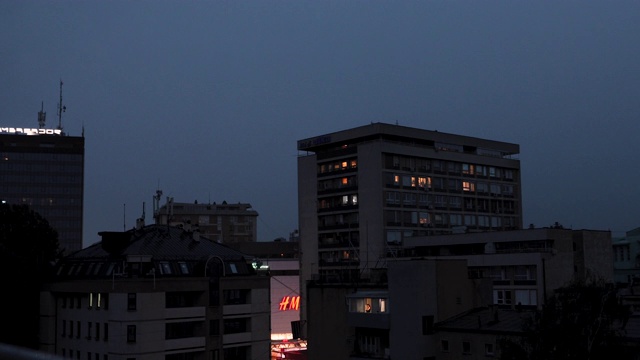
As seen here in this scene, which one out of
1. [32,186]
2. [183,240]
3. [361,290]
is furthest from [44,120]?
[361,290]

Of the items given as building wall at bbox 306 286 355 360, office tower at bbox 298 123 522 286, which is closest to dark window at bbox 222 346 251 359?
building wall at bbox 306 286 355 360

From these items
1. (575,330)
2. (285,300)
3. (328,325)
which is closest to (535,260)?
(328,325)

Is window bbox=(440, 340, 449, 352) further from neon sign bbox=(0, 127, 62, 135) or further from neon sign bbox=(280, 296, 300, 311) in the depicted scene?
neon sign bbox=(0, 127, 62, 135)

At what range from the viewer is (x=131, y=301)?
5353cm

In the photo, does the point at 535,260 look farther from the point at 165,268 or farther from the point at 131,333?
the point at 131,333

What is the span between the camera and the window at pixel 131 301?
53469mm

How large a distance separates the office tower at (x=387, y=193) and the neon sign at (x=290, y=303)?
17.8 feet

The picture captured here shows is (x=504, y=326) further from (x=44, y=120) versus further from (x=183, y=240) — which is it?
(x=44, y=120)

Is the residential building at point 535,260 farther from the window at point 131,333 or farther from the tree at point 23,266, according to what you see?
the tree at point 23,266

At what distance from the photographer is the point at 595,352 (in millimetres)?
29656

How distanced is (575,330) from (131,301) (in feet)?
116

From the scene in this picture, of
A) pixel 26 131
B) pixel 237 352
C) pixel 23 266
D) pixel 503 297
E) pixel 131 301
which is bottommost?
pixel 237 352

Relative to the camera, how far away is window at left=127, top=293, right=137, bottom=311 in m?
53.5

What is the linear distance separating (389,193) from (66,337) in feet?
164
